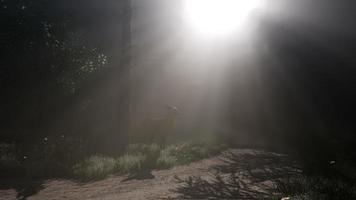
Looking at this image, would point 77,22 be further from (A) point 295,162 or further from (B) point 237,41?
(A) point 295,162

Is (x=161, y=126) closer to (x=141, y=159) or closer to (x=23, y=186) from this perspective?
(x=141, y=159)

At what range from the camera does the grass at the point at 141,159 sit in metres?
11.7

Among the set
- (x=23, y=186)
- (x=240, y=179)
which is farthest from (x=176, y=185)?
(x=23, y=186)

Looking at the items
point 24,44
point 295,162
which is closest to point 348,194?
point 295,162

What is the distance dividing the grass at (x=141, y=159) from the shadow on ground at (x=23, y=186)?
1169mm

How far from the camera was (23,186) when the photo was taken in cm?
1056

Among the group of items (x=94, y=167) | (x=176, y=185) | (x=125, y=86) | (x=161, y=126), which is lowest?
(x=176, y=185)

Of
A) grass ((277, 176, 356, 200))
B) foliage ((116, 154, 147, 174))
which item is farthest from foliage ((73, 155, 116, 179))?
grass ((277, 176, 356, 200))

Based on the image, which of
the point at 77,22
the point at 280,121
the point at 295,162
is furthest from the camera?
the point at 280,121

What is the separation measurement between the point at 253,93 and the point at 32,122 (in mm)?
10115

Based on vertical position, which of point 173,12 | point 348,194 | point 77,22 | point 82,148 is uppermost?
point 173,12

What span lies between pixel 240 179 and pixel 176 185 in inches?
63.6

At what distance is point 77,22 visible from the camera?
61.0 feet

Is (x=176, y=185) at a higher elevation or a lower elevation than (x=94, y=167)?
lower
